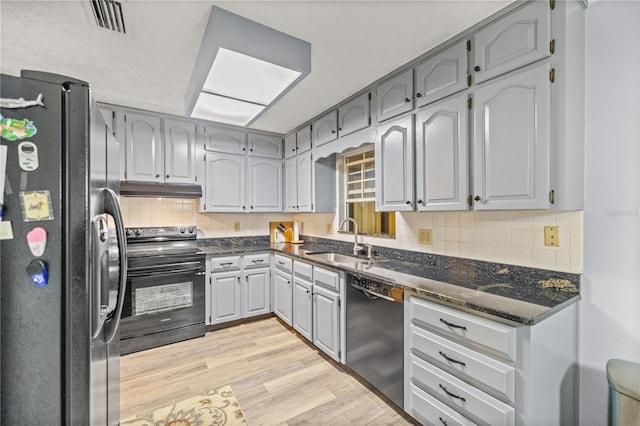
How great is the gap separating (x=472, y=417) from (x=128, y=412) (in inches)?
81.0

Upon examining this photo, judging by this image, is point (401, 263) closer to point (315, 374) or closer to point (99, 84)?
point (315, 374)

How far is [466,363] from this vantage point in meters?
1.37

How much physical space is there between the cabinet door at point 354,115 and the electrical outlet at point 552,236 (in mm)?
1436

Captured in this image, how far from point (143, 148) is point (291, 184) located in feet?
5.43

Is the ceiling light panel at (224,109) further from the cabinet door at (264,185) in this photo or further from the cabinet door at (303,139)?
the cabinet door at (264,185)

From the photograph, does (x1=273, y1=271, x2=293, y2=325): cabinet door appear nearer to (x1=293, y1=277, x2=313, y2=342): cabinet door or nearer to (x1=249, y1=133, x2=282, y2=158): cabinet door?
(x1=293, y1=277, x2=313, y2=342): cabinet door

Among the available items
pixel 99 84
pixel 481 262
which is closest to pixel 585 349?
pixel 481 262

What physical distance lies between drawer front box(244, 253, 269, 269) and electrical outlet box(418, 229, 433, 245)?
1777 millimetres

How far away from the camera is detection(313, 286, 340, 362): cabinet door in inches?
89.5

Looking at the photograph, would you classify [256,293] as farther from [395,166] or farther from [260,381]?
[395,166]

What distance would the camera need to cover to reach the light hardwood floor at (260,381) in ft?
5.96

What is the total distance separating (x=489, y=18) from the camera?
154 cm

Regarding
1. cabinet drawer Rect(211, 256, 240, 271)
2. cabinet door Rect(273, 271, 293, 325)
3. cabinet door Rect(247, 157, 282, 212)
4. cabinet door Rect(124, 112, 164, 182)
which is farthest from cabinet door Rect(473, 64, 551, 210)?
cabinet door Rect(124, 112, 164, 182)

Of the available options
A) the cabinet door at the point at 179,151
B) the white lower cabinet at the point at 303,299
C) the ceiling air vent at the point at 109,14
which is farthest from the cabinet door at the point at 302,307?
the ceiling air vent at the point at 109,14
